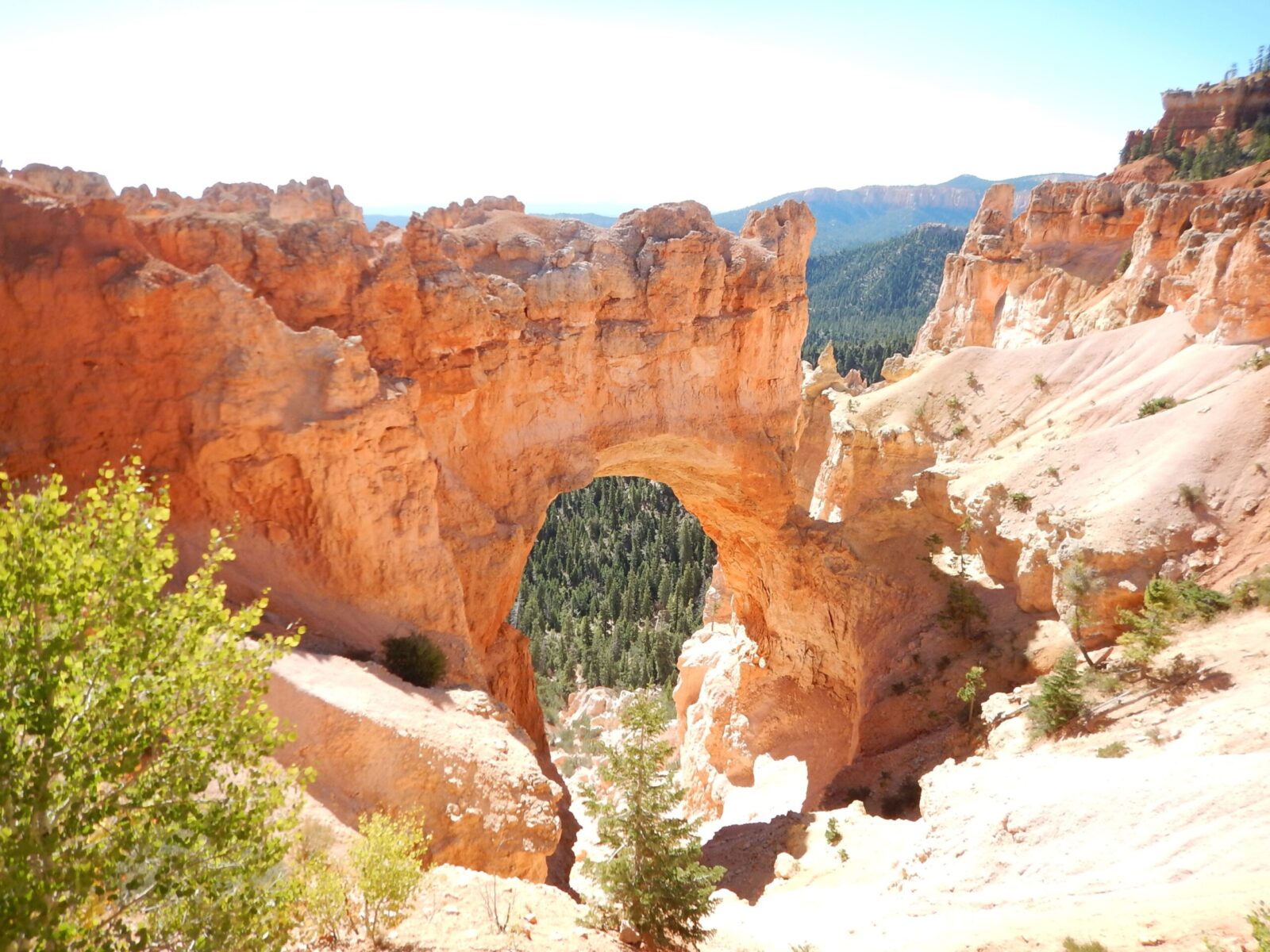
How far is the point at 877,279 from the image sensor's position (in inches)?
6334

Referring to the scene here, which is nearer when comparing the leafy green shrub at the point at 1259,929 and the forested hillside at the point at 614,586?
the leafy green shrub at the point at 1259,929

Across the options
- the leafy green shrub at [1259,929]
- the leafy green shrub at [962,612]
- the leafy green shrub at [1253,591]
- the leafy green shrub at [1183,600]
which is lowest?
the leafy green shrub at [962,612]

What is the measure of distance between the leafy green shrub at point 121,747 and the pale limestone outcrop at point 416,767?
5.46 metres

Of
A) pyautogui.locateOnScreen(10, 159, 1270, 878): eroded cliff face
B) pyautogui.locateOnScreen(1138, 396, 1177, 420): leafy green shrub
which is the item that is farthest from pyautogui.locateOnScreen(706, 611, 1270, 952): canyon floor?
pyautogui.locateOnScreen(1138, 396, 1177, 420): leafy green shrub

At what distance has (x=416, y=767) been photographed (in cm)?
1305

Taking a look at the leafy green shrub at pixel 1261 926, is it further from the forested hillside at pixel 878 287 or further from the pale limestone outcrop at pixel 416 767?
the forested hillside at pixel 878 287

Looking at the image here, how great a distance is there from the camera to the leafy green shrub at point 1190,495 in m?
23.0

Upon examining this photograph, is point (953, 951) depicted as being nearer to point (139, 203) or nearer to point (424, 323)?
point (424, 323)

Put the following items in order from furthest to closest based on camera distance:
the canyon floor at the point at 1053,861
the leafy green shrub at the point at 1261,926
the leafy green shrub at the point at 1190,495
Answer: the leafy green shrub at the point at 1190,495 < the canyon floor at the point at 1053,861 < the leafy green shrub at the point at 1261,926

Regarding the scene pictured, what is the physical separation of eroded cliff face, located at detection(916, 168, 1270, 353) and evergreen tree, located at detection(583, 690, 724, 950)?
113ft

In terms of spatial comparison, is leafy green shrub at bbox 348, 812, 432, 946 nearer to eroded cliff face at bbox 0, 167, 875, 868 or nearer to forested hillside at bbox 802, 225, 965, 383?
eroded cliff face at bbox 0, 167, 875, 868

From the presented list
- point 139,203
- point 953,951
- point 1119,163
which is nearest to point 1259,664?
point 953,951

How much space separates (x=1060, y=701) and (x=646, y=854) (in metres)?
11.3

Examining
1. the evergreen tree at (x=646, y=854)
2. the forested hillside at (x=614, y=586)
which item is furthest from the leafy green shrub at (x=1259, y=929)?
the forested hillside at (x=614, y=586)
